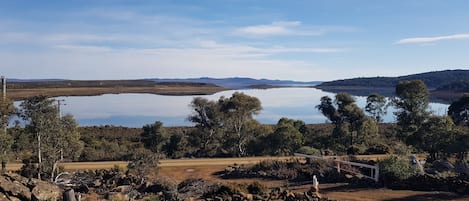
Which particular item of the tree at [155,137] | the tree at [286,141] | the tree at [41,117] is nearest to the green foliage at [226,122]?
the tree at [286,141]

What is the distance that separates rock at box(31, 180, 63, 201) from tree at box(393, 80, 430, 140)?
20488mm

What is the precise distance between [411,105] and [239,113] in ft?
33.7

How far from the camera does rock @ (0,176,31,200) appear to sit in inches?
539

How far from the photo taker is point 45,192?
14.3 m

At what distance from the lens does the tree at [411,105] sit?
1127 inches

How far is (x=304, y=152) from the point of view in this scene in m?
24.3

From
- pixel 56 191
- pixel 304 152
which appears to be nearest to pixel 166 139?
pixel 304 152

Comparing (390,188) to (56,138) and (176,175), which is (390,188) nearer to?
(176,175)

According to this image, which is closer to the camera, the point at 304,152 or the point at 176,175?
the point at 176,175

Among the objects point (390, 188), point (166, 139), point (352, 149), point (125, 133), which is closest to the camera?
point (390, 188)

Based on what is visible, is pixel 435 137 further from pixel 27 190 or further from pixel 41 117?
pixel 27 190

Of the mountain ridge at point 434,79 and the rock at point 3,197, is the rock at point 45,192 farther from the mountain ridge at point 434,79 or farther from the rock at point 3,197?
the mountain ridge at point 434,79

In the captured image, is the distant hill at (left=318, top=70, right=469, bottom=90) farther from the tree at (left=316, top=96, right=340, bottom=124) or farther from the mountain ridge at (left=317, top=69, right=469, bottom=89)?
the tree at (left=316, top=96, right=340, bottom=124)

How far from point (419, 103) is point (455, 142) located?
8.63 metres
